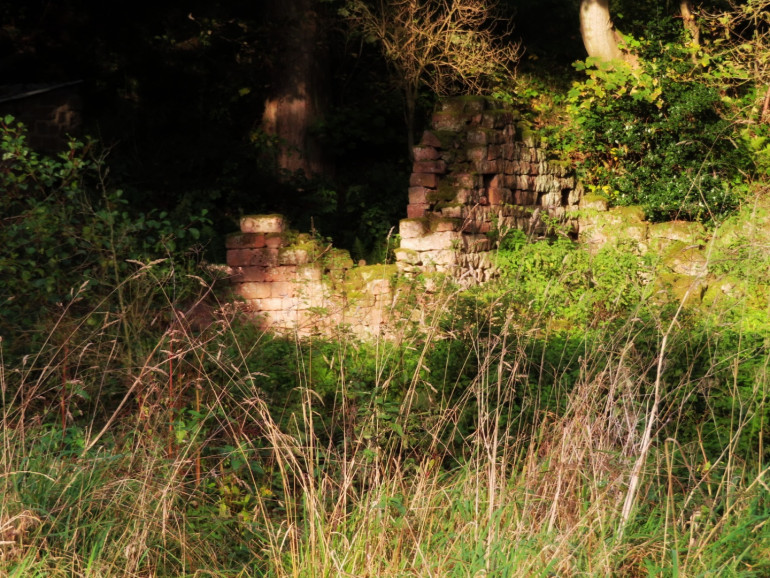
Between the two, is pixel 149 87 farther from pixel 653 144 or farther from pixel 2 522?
pixel 2 522

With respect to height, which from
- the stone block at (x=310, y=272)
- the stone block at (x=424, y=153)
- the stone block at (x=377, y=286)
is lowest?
the stone block at (x=377, y=286)

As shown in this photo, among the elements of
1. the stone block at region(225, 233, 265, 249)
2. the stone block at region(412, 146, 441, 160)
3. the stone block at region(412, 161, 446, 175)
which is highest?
the stone block at region(412, 146, 441, 160)

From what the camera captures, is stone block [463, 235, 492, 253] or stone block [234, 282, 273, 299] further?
stone block [463, 235, 492, 253]

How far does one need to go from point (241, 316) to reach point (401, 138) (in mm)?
9326

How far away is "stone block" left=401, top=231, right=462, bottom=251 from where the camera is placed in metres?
10.9

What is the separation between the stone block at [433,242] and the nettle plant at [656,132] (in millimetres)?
3433

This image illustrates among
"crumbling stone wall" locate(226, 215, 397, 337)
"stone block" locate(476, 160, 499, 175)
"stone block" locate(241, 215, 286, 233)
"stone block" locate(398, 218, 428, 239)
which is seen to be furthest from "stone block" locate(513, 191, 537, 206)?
"stone block" locate(241, 215, 286, 233)

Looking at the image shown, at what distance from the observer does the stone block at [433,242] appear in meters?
10.9

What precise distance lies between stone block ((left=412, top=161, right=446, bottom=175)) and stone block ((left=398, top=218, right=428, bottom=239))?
0.93 metres

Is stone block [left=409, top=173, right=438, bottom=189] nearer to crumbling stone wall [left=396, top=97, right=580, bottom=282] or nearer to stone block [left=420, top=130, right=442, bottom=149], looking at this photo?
crumbling stone wall [left=396, top=97, right=580, bottom=282]

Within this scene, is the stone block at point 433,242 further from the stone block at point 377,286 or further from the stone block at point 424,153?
the stone block at point 424,153

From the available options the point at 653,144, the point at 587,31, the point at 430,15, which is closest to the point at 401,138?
the point at 430,15

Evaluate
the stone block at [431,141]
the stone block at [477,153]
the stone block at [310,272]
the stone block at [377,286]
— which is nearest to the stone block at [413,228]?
the stone block at [377,286]

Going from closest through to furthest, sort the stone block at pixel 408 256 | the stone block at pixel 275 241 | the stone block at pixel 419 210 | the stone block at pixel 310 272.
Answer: the stone block at pixel 310 272, the stone block at pixel 275 241, the stone block at pixel 408 256, the stone block at pixel 419 210
